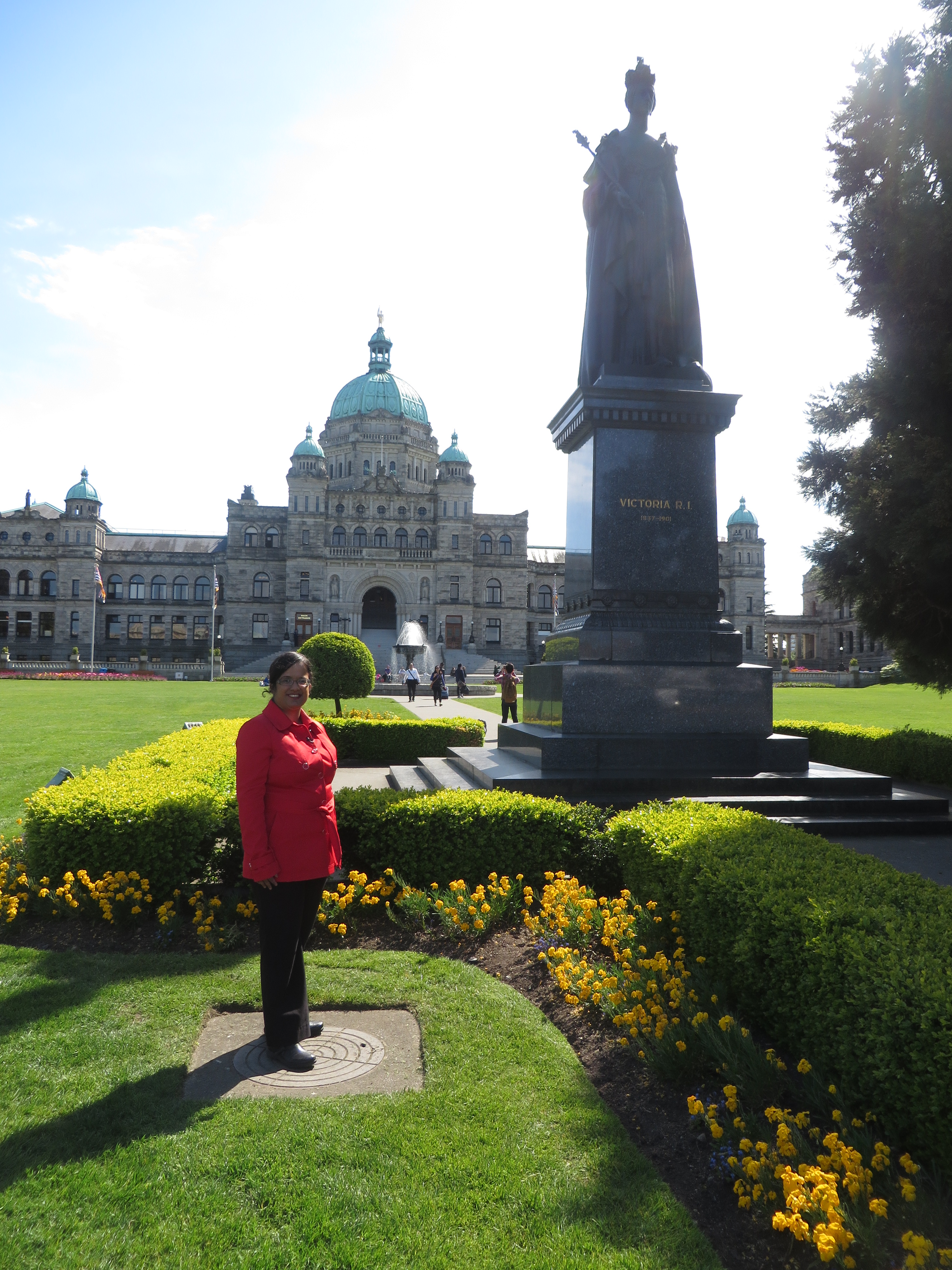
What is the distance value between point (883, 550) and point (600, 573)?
3.53 m

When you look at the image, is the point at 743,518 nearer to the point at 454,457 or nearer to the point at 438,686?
the point at 454,457

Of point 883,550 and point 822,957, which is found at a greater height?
point 883,550

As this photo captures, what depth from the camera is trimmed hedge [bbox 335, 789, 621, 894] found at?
5.89m

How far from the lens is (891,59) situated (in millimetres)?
8070

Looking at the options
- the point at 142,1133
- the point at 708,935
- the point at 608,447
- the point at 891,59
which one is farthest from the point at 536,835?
the point at 891,59

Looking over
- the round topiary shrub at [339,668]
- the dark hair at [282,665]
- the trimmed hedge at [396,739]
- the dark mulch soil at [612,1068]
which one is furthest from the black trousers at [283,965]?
the round topiary shrub at [339,668]

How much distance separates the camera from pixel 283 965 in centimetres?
384

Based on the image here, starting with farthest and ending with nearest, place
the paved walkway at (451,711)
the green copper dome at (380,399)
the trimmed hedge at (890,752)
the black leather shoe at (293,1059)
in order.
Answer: the green copper dome at (380,399) < the paved walkway at (451,711) < the trimmed hedge at (890,752) < the black leather shoe at (293,1059)

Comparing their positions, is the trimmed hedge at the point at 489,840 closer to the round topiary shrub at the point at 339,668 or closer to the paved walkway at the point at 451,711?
the paved walkway at the point at 451,711

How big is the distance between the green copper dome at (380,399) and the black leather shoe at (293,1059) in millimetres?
71863

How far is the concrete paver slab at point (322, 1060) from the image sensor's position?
11.6 ft

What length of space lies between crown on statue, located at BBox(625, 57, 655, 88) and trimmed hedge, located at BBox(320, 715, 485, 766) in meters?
9.49

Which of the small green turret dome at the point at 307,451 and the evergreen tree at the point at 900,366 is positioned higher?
the small green turret dome at the point at 307,451

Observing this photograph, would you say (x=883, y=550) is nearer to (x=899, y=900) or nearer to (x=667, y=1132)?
(x=899, y=900)
